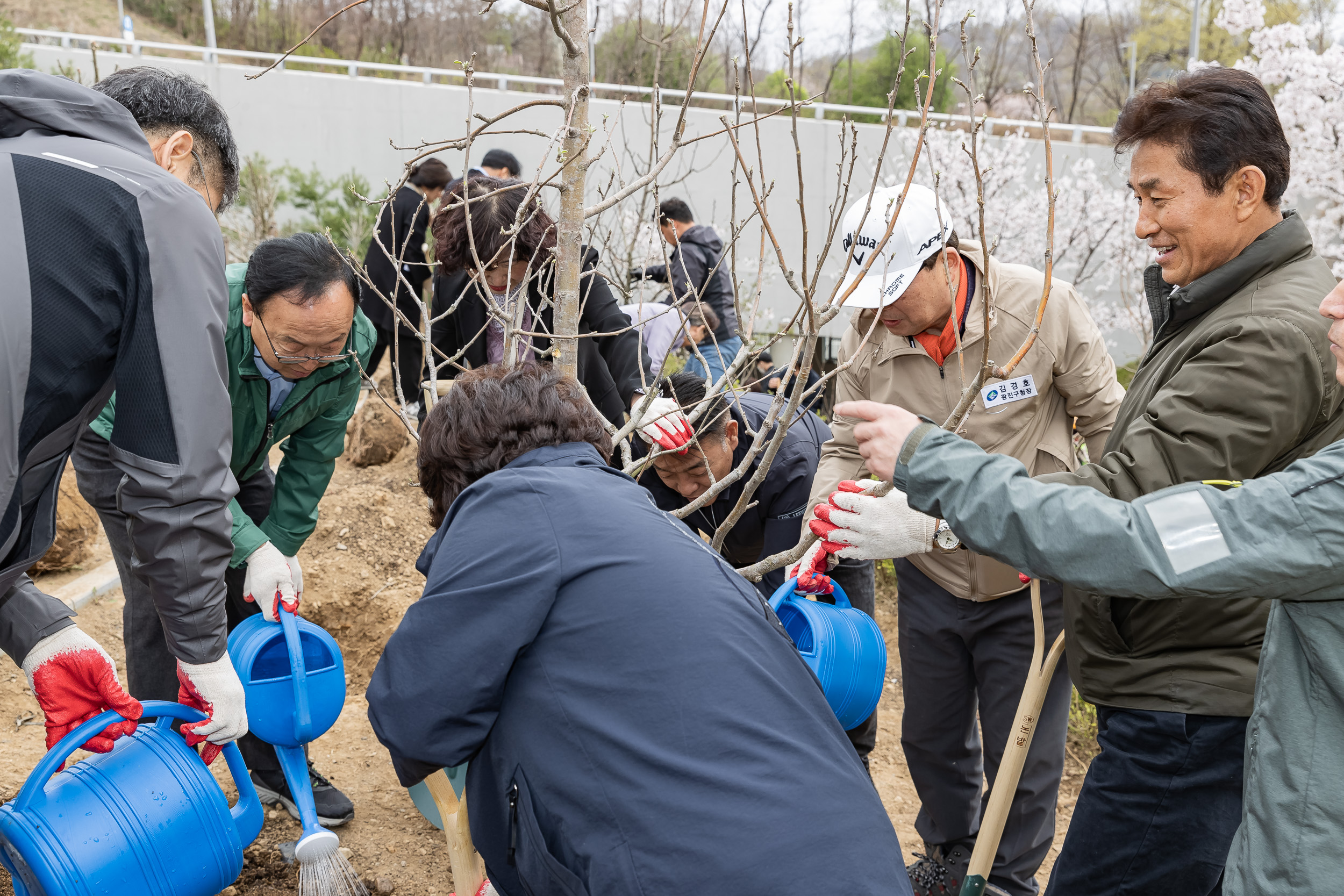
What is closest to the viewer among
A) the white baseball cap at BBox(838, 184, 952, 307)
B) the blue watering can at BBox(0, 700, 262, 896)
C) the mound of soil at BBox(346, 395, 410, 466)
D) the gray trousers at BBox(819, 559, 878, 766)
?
the blue watering can at BBox(0, 700, 262, 896)

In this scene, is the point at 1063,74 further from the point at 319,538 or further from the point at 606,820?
the point at 606,820

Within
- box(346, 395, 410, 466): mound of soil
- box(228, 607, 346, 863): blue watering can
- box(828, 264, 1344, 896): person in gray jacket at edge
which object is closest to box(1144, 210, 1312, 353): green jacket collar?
box(828, 264, 1344, 896): person in gray jacket at edge

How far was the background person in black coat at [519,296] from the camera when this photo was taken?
9.48 ft

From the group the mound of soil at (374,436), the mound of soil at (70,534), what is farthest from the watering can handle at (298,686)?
the mound of soil at (374,436)

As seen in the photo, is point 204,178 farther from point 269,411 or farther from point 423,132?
point 423,132

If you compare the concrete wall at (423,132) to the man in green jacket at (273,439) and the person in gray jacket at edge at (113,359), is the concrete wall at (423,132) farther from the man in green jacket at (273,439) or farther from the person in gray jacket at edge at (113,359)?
the person in gray jacket at edge at (113,359)

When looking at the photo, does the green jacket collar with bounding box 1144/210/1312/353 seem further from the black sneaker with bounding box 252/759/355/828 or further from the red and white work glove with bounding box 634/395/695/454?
the black sneaker with bounding box 252/759/355/828

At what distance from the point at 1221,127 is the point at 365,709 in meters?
3.13

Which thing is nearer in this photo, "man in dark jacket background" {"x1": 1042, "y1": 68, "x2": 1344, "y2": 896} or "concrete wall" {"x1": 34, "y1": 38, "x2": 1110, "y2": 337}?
"man in dark jacket background" {"x1": 1042, "y1": 68, "x2": 1344, "y2": 896}

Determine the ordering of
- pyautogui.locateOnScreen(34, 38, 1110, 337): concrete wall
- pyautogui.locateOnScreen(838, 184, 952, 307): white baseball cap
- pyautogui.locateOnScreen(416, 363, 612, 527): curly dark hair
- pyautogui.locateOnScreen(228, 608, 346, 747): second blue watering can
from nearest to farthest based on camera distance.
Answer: pyautogui.locateOnScreen(416, 363, 612, 527): curly dark hair
pyautogui.locateOnScreen(228, 608, 346, 747): second blue watering can
pyautogui.locateOnScreen(838, 184, 952, 307): white baseball cap
pyautogui.locateOnScreen(34, 38, 1110, 337): concrete wall

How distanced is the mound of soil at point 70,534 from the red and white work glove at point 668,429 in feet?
8.89

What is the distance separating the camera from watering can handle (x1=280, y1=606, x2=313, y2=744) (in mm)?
2178

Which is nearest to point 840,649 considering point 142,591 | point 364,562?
point 142,591

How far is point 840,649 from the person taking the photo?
242 cm
